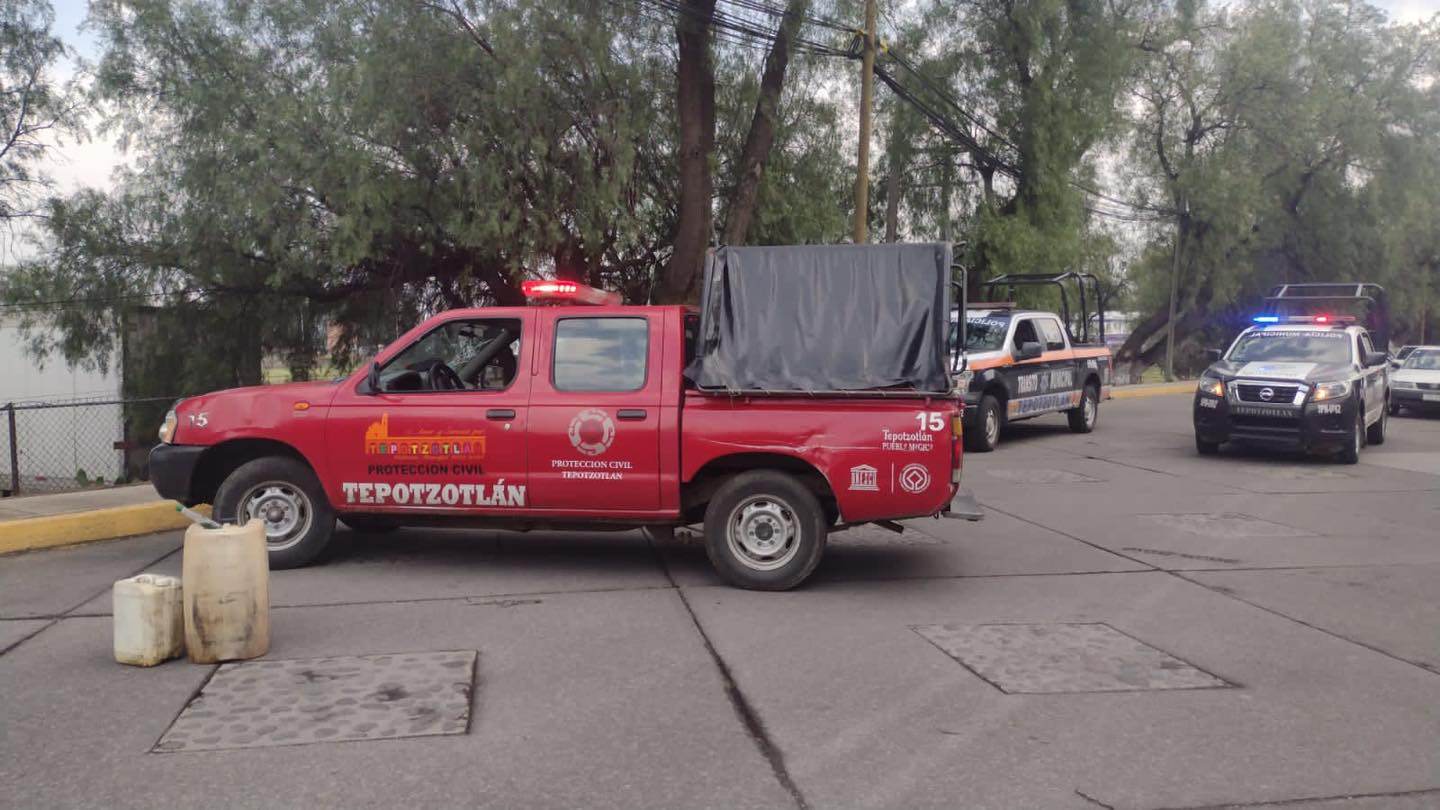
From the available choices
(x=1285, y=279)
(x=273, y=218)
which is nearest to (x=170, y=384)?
(x=273, y=218)

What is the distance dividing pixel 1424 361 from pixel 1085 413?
9.98m

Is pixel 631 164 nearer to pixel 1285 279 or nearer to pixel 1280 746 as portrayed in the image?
pixel 1280 746

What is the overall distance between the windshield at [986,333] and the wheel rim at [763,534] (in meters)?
8.61

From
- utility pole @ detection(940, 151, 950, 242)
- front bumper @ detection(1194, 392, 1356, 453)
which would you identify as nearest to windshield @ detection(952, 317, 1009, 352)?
front bumper @ detection(1194, 392, 1356, 453)

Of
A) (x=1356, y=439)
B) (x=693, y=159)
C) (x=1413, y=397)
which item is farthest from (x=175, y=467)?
(x=1413, y=397)

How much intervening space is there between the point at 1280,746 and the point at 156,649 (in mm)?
5139

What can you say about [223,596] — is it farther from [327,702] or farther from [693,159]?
[693,159]

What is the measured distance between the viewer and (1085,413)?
58.6ft

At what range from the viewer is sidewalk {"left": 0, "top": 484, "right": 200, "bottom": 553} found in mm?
8469

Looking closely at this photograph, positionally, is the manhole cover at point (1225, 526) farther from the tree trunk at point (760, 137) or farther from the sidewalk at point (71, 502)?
the tree trunk at point (760, 137)

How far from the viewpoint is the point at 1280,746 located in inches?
179

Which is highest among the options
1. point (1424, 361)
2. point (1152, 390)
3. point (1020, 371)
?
point (1424, 361)

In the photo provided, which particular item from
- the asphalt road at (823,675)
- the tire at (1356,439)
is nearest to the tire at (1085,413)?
the tire at (1356,439)

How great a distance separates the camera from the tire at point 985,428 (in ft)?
48.7
